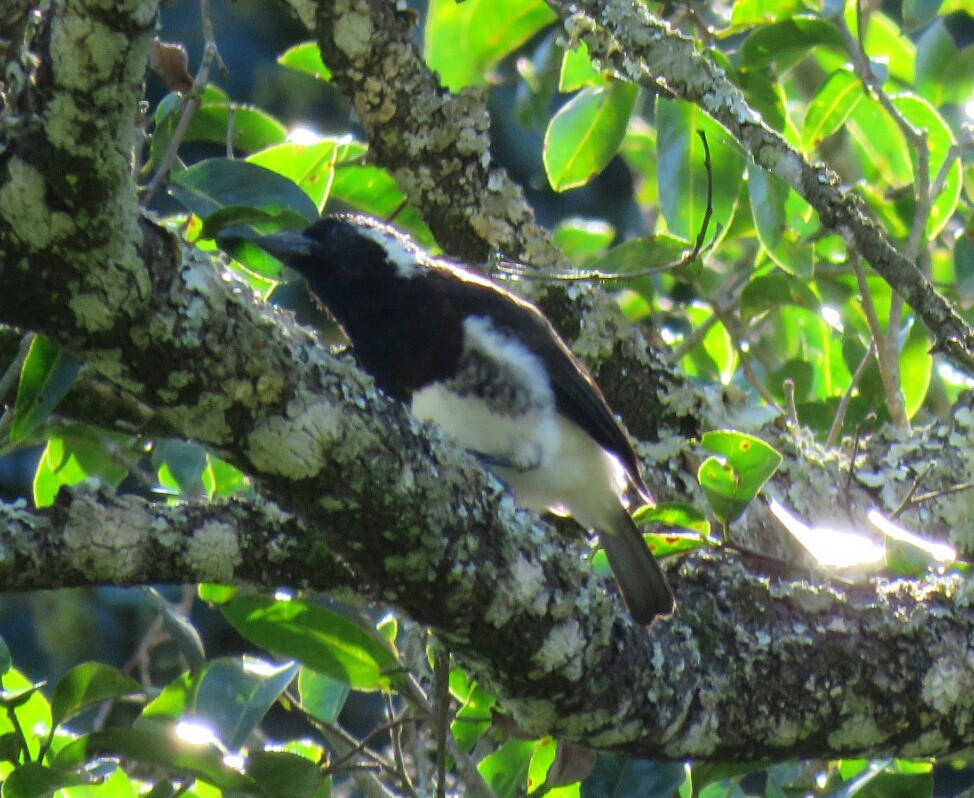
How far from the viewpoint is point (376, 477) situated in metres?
1.85

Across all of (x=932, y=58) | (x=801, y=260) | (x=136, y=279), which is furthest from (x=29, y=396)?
(x=932, y=58)

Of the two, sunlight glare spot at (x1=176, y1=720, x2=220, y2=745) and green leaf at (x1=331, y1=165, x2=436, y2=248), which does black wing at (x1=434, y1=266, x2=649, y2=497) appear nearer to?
green leaf at (x1=331, y1=165, x2=436, y2=248)

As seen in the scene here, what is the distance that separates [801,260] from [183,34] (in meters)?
4.48

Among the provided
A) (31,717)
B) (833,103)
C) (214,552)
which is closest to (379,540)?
(214,552)

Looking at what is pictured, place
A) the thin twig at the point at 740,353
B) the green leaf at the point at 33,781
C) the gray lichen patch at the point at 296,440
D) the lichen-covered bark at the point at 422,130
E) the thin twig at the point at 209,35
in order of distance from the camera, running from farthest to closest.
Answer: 1. the thin twig at the point at 740,353
2. the lichen-covered bark at the point at 422,130
3. the thin twig at the point at 209,35
4. the green leaf at the point at 33,781
5. the gray lichen patch at the point at 296,440

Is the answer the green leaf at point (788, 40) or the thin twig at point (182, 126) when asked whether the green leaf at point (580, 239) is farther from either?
the thin twig at point (182, 126)

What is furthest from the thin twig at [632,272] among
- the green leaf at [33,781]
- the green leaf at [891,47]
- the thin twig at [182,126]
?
the green leaf at [891,47]

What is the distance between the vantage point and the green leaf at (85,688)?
235 centimetres

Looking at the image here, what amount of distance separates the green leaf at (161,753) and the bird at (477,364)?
0.96 m

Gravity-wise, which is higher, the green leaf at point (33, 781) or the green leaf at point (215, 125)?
the green leaf at point (215, 125)

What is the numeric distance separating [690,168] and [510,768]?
1434 mm

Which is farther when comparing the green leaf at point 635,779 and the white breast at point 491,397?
the white breast at point 491,397

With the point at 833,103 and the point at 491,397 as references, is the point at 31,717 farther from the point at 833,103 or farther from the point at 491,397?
the point at 833,103

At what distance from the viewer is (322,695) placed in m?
2.86
